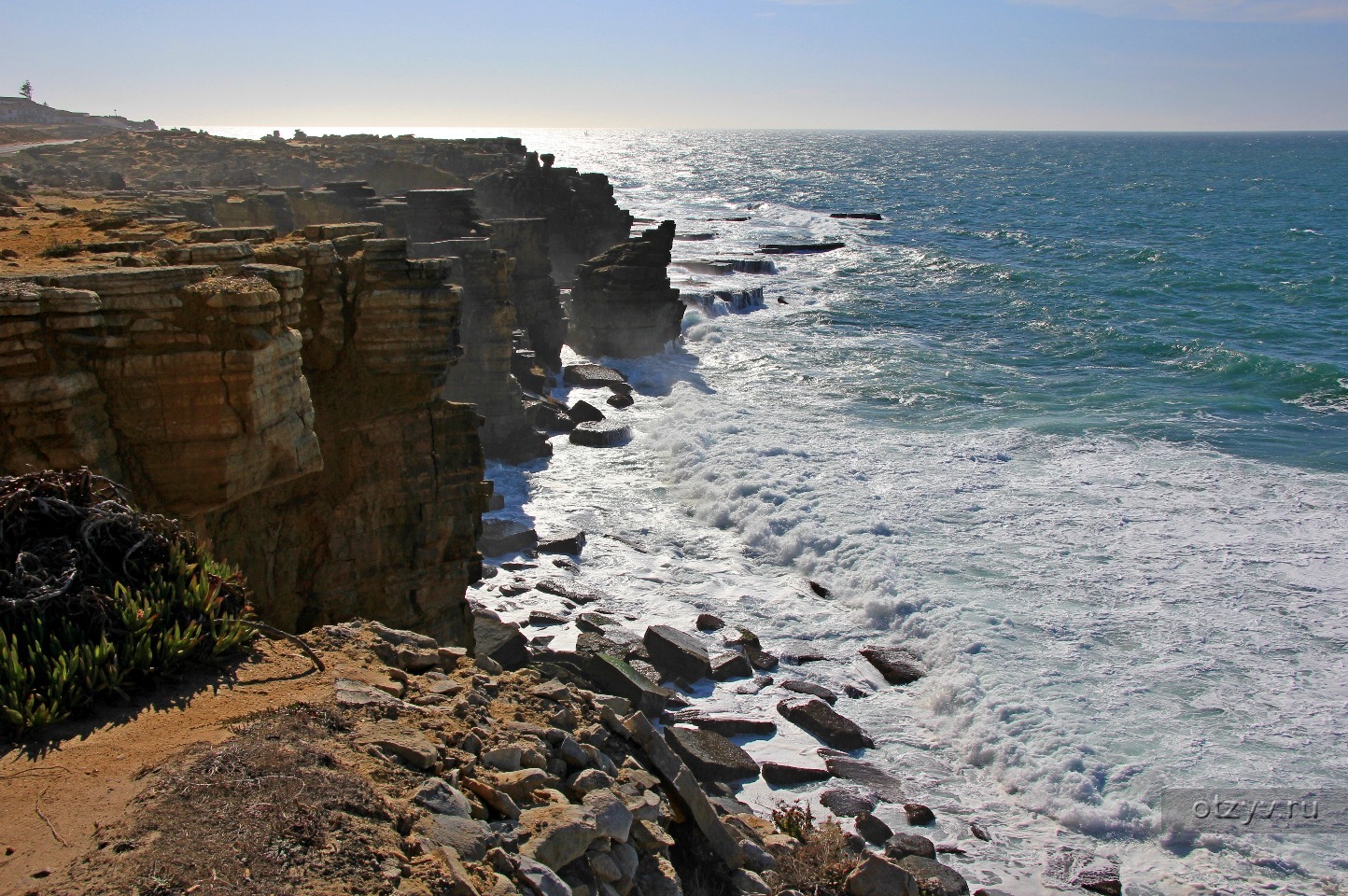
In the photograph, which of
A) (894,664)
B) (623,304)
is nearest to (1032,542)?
(894,664)

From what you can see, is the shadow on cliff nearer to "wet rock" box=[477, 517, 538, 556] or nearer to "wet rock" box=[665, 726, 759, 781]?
"wet rock" box=[665, 726, 759, 781]

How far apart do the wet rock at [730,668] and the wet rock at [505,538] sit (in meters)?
5.25

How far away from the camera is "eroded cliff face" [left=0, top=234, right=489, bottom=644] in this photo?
25.7ft

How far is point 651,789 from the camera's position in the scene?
730 centimetres

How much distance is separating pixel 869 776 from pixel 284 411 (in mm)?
7971

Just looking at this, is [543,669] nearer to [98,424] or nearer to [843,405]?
[98,424]

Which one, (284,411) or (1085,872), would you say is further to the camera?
(1085,872)

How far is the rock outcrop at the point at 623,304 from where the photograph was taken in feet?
117

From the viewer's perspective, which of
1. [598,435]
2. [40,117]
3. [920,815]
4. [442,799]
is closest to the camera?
[442,799]

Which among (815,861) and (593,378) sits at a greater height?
(593,378)

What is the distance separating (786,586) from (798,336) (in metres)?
23.1

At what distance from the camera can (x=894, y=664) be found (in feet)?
48.5

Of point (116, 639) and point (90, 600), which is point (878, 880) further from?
point (90, 600)

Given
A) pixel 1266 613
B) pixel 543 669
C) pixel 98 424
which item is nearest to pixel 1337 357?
pixel 1266 613
